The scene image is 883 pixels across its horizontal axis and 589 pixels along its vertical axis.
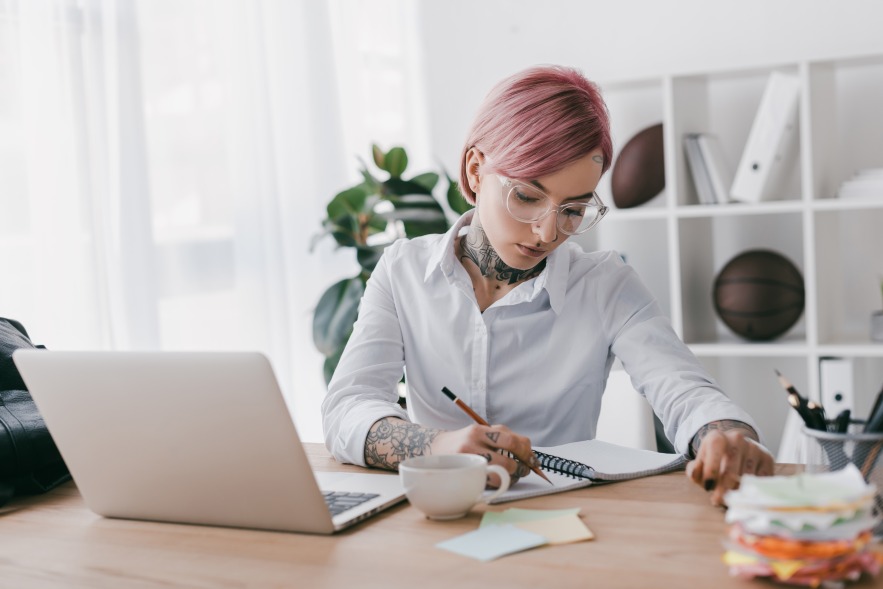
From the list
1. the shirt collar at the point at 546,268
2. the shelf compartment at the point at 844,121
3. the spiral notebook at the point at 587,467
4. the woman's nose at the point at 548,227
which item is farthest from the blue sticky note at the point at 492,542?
the shelf compartment at the point at 844,121

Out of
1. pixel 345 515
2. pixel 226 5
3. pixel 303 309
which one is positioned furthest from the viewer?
pixel 303 309

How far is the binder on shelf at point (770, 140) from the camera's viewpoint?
115 inches

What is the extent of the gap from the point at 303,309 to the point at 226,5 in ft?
3.54

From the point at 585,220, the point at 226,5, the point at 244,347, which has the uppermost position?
the point at 226,5

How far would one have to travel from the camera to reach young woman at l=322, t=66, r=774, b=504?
5.02 ft

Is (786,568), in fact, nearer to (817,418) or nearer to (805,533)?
(805,533)

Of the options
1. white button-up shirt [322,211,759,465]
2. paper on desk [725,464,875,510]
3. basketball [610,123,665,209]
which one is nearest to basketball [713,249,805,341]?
basketball [610,123,665,209]

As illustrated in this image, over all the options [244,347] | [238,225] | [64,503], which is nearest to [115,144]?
[238,225]

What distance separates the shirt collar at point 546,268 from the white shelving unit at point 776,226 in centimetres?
144

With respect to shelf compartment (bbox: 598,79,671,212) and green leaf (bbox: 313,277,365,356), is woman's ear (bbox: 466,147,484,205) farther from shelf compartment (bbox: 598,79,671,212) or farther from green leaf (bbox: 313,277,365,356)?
shelf compartment (bbox: 598,79,671,212)

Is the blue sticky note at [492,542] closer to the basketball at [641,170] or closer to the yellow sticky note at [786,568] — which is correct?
the yellow sticky note at [786,568]

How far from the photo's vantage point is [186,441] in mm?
1163

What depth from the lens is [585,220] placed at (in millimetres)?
1583

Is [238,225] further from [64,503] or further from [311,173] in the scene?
[64,503]
